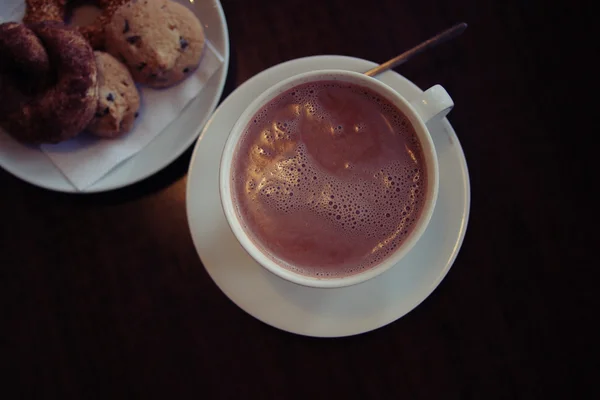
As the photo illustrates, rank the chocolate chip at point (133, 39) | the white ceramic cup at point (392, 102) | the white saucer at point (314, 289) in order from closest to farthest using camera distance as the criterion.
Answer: the white ceramic cup at point (392, 102) < the white saucer at point (314, 289) < the chocolate chip at point (133, 39)

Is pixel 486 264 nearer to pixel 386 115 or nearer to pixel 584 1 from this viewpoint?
A: pixel 386 115

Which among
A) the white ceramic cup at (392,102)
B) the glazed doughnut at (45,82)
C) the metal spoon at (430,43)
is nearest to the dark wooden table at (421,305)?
the metal spoon at (430,43)

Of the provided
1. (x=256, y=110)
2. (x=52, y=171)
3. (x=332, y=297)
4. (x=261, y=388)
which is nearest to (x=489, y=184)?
(x=332, y=297)

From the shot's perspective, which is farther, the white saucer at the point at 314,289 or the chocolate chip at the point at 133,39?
the chocolate chip at the point at 133,39

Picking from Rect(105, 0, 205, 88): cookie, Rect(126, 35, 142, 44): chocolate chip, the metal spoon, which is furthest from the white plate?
the metal spoon

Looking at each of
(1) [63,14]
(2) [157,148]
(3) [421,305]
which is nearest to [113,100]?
(2) [157,148]

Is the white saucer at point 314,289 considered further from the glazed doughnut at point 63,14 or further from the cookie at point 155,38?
the glazed doughnut at point 63,14
